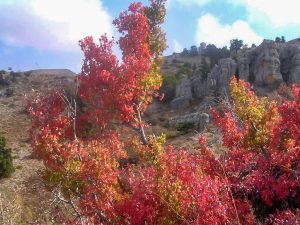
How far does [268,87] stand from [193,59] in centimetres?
6643

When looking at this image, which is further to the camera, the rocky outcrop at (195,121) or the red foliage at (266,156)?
the rocky outcrop at (195,121)

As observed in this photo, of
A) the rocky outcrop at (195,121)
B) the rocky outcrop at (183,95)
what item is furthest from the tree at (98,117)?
the rocky outcrop at (183,95)

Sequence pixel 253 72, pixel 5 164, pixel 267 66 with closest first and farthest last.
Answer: pixel 5 164, pixel 267 66, pixel 253 72

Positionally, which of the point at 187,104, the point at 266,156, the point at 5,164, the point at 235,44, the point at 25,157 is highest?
the point at 235,44

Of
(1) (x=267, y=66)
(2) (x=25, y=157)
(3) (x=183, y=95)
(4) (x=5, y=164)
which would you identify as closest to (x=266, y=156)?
(4) (x=5, y=164)

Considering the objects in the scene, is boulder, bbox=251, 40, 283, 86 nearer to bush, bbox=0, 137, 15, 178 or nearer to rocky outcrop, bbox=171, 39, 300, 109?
rocky outcrop, bbox=171, 39, 300, 109

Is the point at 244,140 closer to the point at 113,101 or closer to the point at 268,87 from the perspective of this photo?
the point at 113,101

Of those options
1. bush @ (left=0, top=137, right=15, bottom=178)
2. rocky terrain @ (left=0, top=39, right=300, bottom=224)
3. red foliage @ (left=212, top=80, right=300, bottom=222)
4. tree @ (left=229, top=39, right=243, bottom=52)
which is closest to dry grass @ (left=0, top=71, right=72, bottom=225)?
rocky terrain @ (left=0, top=39, right=300, bottom=224)

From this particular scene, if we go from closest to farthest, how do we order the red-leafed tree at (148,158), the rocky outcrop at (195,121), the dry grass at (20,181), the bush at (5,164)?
the red-leafed tree at (148,158) → the dry grass at (20,181) → the bush at (5,164) → the rocky outcrop at (195,121)

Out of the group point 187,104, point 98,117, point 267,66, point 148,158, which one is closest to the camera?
point 148,158

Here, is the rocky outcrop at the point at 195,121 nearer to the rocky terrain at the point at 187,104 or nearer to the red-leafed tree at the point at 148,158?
the rocky terrain at the point at 187,104

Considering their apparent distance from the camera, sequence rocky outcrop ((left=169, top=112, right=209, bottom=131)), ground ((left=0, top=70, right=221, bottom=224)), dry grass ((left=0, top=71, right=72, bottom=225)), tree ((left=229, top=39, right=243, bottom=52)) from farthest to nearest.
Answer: tree ((left=229, top=39, right=243, bottom=52)), rocky outcrop ((left=169, top=112, right=209, bottom=131)), ground ((left=0, top=70, right=221, bottom=224)), dry grass ((left=0, top=71, right=72, bottom=225))

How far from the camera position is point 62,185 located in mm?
14891

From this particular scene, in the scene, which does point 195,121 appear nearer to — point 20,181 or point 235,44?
point 20,181
